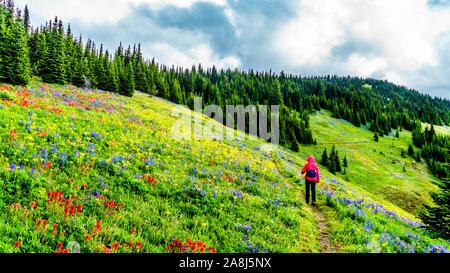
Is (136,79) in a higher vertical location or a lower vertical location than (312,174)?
higher

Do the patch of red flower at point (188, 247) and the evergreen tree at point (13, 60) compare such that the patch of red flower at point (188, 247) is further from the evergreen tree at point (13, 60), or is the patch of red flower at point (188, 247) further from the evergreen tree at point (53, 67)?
the evergreen tree at point (53, 67)

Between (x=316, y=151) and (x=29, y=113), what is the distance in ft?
265

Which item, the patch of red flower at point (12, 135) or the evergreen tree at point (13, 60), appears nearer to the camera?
the patch of red flower at point (12, 135)

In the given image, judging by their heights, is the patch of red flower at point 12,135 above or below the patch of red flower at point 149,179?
above

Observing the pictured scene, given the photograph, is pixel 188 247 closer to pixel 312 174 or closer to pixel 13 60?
pixel 312 174

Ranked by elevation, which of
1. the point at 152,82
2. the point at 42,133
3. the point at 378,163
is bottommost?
the point at 378,163

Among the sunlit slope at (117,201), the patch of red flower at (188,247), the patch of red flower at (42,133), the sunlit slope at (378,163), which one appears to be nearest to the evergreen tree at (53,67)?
the sunlit slope at (117,201)

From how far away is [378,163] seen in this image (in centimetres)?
7450

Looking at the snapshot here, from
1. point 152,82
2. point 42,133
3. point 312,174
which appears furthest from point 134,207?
point 152,82

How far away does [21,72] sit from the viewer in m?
25.2

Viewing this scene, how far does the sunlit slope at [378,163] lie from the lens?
51906 millimetres

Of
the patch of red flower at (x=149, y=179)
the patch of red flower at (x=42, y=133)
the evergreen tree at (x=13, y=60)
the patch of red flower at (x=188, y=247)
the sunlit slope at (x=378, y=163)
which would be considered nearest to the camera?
the patch of red flower at (x=188, y=247)
